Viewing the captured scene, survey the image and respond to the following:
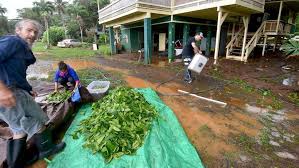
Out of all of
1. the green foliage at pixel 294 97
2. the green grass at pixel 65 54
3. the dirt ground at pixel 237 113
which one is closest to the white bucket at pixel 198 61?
the dirt ground at pixel 237 113

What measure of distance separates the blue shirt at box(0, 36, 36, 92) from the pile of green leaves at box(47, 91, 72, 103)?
67.9 inches

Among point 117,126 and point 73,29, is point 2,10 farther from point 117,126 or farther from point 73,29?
point 117,126

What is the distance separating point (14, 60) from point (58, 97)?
7.14ft

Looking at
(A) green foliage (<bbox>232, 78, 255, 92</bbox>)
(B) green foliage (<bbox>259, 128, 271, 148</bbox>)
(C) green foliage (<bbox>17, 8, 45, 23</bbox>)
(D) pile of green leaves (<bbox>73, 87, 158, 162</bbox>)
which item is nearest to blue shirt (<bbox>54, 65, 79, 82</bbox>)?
(D) pile of green leaves (<bbox>73, 87, 158, 162</bbox>)

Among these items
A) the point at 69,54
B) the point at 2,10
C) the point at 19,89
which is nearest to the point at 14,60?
the point at 19,89

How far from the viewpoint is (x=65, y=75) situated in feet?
14.3

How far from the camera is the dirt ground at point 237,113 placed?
281 cm

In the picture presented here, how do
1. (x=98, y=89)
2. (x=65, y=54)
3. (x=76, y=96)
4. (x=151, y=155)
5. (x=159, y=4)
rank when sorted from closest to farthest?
(x=151, y=155) → (x=76, y=96) → (x=98, y=89) → (x=159, y=4) → (x=65, y=54)

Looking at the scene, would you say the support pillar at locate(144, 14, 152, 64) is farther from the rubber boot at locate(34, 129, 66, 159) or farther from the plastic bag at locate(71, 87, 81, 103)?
the rubber boot at locate(34, 129, 66, 159)

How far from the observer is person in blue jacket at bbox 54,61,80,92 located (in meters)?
4.11

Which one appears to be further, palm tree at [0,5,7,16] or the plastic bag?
palm tree at [0,5,7,16]

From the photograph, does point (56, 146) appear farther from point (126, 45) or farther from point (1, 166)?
point (126, 45)

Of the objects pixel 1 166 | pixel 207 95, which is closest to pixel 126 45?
pixel 207 95

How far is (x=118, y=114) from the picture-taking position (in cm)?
302
